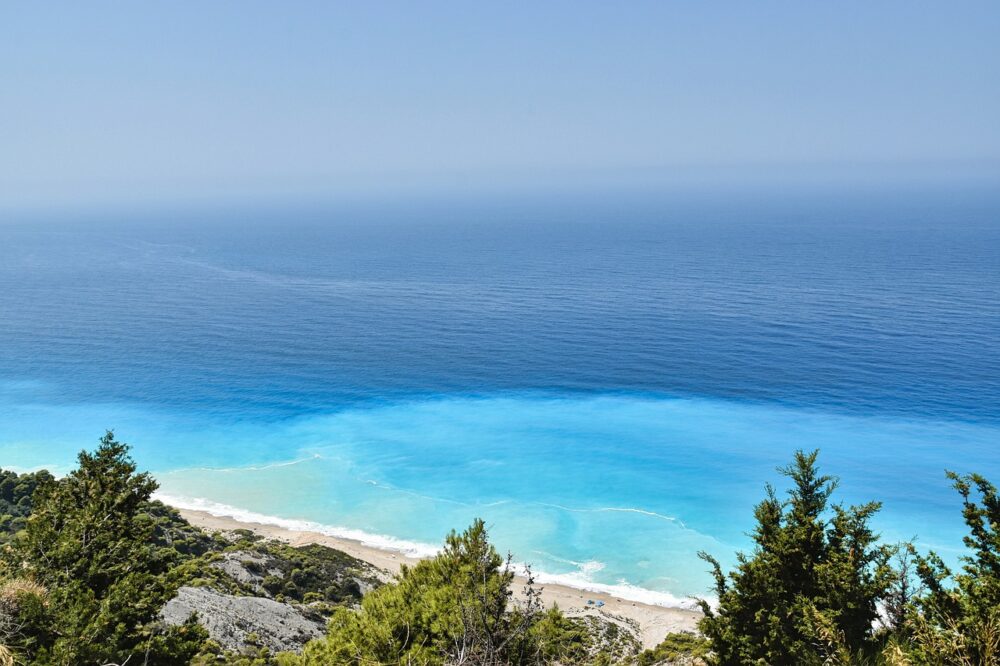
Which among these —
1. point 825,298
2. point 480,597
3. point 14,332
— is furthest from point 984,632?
point 14,332

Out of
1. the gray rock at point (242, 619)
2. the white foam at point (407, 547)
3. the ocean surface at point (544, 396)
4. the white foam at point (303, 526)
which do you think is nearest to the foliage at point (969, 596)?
the white foam at point (407, 547)

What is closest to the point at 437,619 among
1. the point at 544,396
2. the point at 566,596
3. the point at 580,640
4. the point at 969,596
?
the point at 580,640

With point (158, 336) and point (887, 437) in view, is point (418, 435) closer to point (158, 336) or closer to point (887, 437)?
point (887, 437)

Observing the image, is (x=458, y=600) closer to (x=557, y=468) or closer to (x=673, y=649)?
(x=673, y=649)

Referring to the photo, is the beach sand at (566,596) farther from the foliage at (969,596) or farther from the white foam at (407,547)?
the foliage at (969,596)

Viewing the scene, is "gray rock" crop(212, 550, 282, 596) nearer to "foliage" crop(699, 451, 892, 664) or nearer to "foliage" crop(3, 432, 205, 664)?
"foliage" crop(3, 432, 205, 664)
